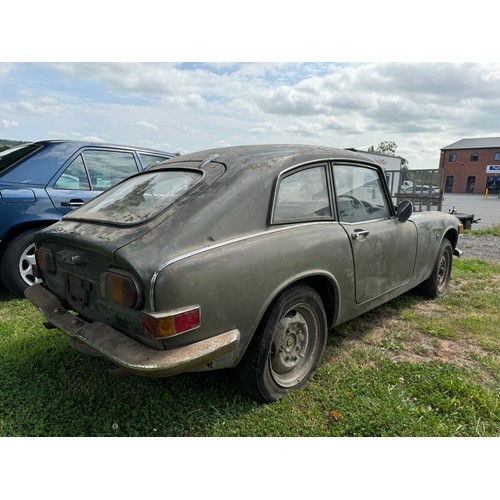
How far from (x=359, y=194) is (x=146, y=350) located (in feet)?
7.58

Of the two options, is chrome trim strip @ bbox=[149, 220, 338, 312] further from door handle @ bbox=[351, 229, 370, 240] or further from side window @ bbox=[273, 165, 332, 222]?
door handle @ bbox=[351, 229, 370, 240]

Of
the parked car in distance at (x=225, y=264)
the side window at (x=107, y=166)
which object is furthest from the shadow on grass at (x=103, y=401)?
the side window at (x=107, y=166)

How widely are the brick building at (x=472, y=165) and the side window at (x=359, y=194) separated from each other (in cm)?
5799

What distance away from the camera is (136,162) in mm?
5496

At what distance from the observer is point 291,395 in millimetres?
2682

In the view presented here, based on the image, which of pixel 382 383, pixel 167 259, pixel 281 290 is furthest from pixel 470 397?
pixel 167 259

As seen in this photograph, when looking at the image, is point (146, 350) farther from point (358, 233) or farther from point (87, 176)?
point (87, 176)

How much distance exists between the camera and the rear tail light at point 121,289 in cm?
204

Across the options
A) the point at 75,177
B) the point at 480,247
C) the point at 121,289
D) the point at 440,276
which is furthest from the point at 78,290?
the point at 480,247

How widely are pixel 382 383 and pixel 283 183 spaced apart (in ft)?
5.48

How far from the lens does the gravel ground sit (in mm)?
7798

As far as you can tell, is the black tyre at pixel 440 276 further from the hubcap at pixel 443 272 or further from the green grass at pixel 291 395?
the green grass at pixel 291 395

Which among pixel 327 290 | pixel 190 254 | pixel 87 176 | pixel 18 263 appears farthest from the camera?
pixel 87 176

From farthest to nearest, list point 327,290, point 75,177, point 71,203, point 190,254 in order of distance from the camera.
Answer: point 75,177, point 71,203, point 327,290, point 190,254
